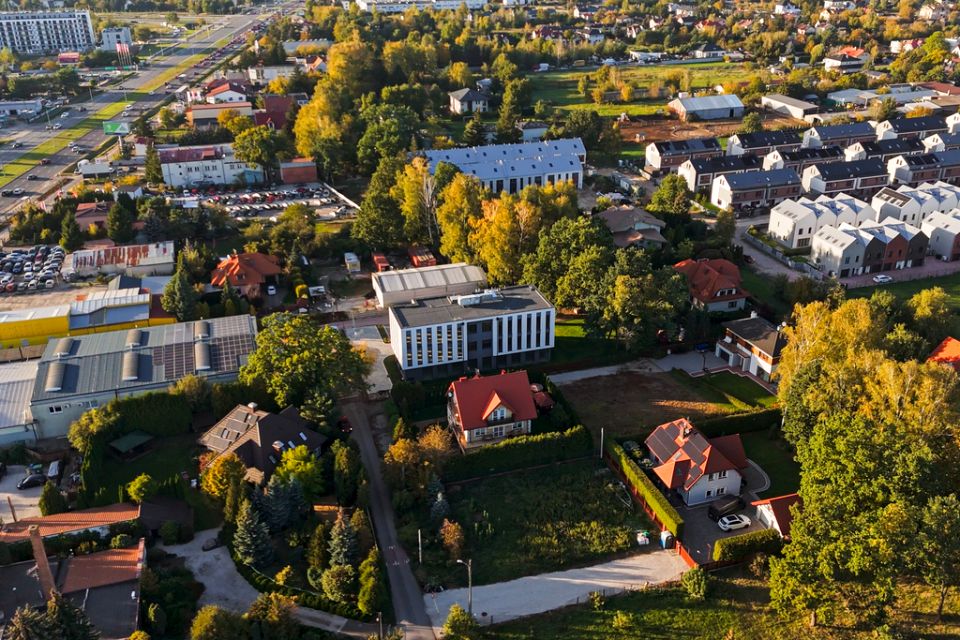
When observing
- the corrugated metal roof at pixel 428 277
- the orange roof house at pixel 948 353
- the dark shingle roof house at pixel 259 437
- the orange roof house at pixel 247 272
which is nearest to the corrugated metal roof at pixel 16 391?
the dark shingle roof house at pixel 259 437

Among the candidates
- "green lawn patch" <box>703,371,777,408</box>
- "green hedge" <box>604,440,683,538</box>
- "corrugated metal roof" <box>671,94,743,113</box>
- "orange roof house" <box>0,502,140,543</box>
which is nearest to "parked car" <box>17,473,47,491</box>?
"orange roof house" <box>0,502,140,543</box>

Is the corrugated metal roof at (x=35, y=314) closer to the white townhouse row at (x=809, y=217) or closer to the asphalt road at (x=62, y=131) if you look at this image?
the asphalt road at (x=62, y=131)

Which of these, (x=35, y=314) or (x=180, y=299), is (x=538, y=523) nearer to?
(x=180, y=299)

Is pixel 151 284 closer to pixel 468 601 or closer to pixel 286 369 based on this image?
pixel 286 369

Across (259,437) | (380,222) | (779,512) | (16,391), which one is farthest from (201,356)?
(779,512)

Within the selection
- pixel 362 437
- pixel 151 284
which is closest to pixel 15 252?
pixel 151 284

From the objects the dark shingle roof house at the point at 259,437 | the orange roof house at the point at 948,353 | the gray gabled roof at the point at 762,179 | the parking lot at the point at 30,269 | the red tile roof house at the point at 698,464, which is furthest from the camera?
the gray gabled roof at the point at 762,179

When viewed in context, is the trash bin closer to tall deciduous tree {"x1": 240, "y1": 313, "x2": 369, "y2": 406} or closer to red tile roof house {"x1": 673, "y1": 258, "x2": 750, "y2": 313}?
tall deciduous tree {"x1": 240, "y1": 313, "x2": 369, "y2": 406}

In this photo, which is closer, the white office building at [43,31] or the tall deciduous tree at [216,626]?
the tall deciduous tree at [216,626]
